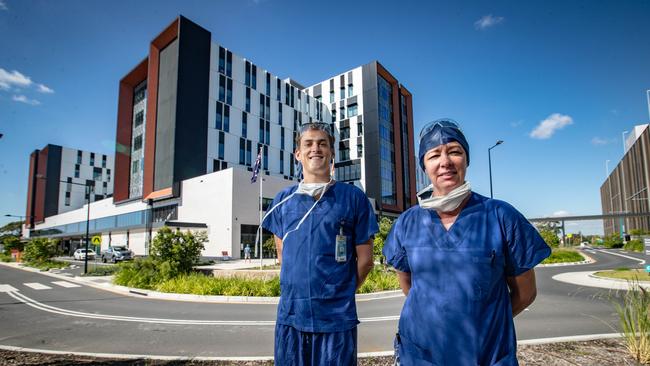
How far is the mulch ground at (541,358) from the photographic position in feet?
14.8

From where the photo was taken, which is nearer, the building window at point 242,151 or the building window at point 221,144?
the building window at point 221,144

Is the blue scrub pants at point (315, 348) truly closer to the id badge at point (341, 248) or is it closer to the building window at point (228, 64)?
the id badge at point (341, 248)

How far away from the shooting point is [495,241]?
1.79 m

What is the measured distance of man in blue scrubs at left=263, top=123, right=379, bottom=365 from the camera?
226cm

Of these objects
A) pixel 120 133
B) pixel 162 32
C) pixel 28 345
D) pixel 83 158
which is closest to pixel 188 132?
pixel 162 32

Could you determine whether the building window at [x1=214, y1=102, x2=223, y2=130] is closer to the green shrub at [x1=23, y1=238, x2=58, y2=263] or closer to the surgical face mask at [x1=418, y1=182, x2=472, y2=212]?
the green shrub at [x1=23, y1=238, x2=58, y2=263]

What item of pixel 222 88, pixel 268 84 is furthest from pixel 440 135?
pixel 268 84

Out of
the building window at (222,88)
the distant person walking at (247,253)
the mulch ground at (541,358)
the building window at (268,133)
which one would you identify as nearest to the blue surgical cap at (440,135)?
the mulch ground at (541,358)

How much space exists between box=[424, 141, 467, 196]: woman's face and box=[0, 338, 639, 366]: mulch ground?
11.3 feet

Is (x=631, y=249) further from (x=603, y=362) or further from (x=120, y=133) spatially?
(x=120, y=133)

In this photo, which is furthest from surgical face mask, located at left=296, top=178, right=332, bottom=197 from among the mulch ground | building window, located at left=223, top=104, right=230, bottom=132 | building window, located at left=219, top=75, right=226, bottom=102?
building window, located at left=219, top=75, right=226, bottom=102

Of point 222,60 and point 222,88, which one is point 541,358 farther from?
point 222,60

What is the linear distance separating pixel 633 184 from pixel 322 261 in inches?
4484

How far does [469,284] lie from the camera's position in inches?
69.0
